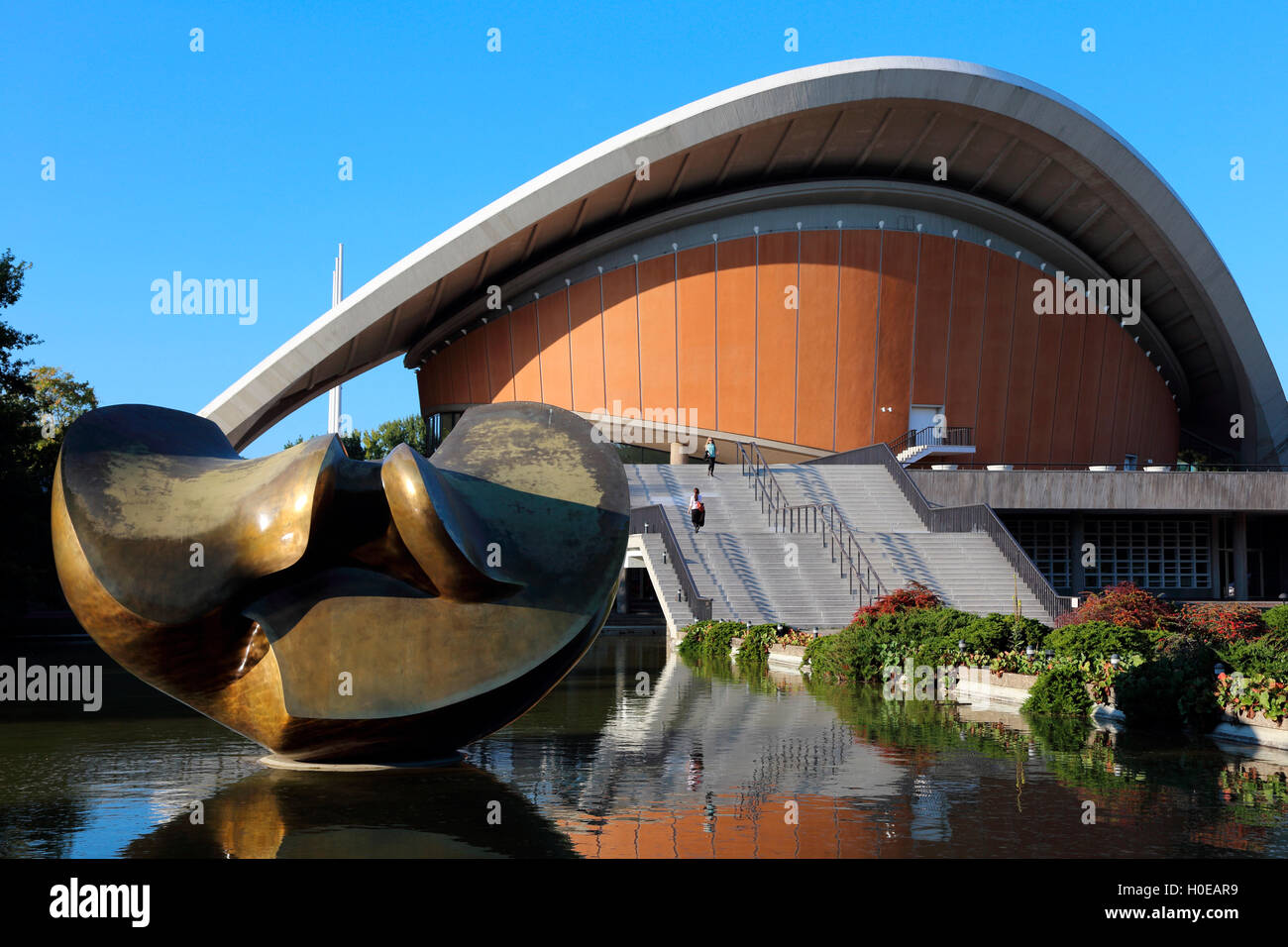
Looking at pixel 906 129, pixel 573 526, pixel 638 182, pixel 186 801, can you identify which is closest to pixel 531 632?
pixel 573 526

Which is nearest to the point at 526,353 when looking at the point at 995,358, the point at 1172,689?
the point at 995,358

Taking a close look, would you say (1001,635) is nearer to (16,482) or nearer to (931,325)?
(16,482)

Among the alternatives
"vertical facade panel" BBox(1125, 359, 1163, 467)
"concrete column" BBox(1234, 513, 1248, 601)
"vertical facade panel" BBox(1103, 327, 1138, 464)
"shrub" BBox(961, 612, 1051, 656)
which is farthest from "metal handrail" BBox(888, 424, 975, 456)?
"shrub" BBox(961, 612, 1051, 656)

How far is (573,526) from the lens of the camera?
8609 millimetres

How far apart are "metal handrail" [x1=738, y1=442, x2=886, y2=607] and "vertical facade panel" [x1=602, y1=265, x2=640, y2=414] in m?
9.35

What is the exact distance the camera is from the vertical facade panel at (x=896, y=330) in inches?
1631

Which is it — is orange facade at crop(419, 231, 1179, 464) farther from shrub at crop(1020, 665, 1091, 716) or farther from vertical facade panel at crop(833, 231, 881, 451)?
shrub at crop(1020, 665, 1091, 716)

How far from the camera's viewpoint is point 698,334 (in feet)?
134

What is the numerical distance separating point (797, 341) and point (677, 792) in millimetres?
34359

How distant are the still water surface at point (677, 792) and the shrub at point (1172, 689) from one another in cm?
28

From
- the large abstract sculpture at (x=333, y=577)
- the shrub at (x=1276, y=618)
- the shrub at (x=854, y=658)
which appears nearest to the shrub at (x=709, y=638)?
the shrub at (x=854, y=658)

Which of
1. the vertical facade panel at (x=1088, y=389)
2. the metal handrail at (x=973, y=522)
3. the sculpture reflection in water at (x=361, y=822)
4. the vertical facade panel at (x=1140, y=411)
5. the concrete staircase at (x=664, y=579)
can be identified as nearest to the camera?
the sculpture reflection in water at (x=361, y=822)

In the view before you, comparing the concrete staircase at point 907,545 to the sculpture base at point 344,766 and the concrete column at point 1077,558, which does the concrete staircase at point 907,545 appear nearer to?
the concrete column at point 1077,558

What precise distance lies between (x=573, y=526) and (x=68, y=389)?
43.2 meters
